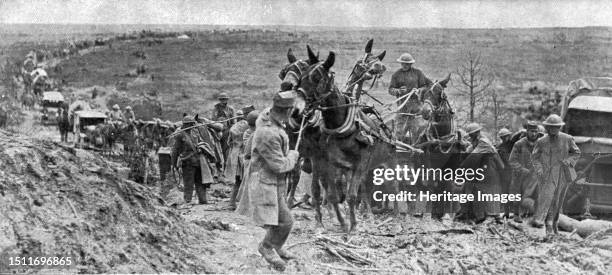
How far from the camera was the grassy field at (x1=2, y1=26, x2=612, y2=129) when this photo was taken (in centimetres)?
3266

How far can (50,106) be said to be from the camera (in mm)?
26844

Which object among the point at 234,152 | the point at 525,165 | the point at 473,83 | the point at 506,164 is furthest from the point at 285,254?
the point at 473,83

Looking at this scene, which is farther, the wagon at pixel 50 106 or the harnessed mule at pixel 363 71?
the wagon at pixel 50 106

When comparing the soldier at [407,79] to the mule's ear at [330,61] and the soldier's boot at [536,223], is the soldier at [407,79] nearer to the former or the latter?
the soldier's boot at [536,223]

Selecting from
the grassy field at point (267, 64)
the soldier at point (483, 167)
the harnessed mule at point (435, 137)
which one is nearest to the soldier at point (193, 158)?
the harnessed mule at point (435, 137)

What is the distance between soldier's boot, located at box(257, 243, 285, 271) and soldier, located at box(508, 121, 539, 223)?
200 inches

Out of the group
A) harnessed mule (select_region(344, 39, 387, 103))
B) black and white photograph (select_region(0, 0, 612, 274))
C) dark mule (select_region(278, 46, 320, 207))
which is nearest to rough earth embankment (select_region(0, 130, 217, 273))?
black and white photograph (select_region(0, 0, 612, 274))

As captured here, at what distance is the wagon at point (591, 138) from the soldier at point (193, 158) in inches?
244

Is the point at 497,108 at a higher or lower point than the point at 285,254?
higher

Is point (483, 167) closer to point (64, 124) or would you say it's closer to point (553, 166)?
point (553, 166)

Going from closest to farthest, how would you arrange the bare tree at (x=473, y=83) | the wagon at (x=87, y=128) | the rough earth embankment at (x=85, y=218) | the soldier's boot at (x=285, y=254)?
the rough earth embankment at (x=85, y=218) < the soldier's boot at (x=285, y=254) < the wagon at (x=87, y=128) < the bare tree at (x=473, y=83)

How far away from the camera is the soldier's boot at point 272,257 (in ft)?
23.5

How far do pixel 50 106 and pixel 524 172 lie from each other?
2081 cm

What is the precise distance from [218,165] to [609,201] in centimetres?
771
